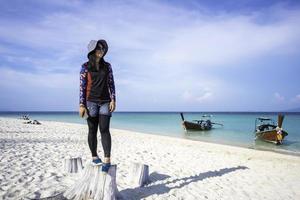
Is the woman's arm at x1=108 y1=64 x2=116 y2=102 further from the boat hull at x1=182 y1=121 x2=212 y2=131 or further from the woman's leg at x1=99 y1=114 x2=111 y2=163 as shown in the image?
the boat hull at x1=182 y1=121 x2=212 y2=131

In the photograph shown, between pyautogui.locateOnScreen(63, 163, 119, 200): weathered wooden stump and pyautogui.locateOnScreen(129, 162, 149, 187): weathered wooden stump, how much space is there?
52.5 inches

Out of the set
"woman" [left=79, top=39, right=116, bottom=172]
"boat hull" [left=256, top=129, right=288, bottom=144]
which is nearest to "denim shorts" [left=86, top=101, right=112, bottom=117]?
"woman" [left=79, top=39, right=116, bottom=172]

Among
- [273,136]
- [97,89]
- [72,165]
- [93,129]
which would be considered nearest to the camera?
[97,89]

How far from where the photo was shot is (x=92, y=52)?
4.05 metres

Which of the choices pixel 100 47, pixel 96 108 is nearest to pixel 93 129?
pixel 96 108

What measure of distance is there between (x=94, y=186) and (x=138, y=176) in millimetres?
1473

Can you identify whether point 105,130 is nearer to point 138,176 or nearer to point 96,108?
point 96,108

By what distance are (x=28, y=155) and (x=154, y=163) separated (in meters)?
3.62

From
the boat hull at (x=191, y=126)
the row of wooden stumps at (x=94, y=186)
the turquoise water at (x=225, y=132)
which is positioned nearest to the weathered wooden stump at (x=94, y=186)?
the row of wooden stumps at (x=94, y=186)

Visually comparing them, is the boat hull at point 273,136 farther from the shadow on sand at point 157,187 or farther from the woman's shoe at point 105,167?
the woman's shoe at point 105,167

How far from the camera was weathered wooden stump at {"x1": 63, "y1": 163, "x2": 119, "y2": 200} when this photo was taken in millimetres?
3879

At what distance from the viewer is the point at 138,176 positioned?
5.28 metres

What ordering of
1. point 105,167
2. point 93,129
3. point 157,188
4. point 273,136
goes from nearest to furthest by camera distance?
1. point 105,167
2. point 93,129
3. point 157,188
4. point 273,136

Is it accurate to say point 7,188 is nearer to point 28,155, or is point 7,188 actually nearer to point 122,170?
point 122,170
